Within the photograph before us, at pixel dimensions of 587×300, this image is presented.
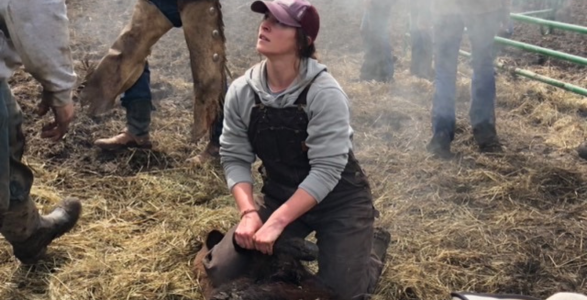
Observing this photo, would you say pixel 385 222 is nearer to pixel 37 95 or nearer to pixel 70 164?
pixel 70 164

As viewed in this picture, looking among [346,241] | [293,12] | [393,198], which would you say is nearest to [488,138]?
[393,198]

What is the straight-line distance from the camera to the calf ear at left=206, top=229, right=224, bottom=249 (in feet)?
9.20

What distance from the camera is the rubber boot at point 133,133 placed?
13.0 feet

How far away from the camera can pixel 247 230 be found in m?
2.37

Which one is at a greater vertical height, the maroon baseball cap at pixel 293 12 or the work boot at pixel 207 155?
the maroon baseball cap at pixel 293 12

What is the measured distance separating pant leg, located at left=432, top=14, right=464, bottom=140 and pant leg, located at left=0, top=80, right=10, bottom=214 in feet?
8.94

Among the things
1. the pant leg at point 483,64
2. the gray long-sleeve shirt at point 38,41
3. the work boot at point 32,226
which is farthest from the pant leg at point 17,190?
the pant leg at point 483,64

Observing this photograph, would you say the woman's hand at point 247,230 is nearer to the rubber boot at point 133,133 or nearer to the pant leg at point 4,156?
the pant leg at point 4,156

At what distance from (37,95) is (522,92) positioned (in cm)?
375

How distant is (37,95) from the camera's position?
458 cm

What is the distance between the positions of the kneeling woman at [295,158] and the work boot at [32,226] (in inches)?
29.9

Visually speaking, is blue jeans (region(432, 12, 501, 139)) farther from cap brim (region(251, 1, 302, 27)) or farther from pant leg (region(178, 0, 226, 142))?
cap brim (region(251, 1, 302, 27))

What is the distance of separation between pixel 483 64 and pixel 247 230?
243 cm

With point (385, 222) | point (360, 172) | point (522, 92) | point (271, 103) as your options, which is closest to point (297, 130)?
point (271, 103)
